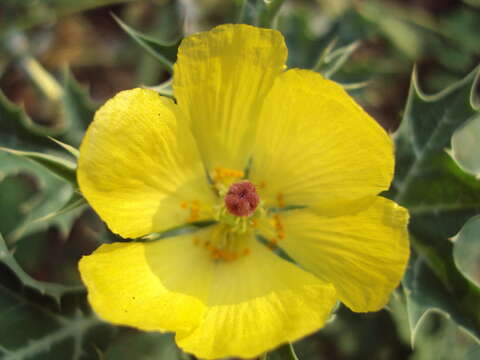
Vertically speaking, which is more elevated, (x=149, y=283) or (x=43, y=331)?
(x=149, y=283)

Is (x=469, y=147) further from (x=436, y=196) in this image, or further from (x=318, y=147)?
(x=318, y=147)

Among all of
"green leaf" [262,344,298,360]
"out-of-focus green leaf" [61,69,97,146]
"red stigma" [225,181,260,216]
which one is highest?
"red stigma" [225,181,260,216]

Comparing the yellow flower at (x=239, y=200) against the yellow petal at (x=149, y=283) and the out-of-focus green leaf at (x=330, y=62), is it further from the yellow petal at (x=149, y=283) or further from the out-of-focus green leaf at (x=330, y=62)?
the out-of-focus green leaf at (x=330, y=62)

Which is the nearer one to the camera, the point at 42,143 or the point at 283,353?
the point at 283,353

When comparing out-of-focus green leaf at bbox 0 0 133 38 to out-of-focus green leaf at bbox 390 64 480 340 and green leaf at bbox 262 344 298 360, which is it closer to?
out-of-focus green leaf at bbox 390 64 480 340

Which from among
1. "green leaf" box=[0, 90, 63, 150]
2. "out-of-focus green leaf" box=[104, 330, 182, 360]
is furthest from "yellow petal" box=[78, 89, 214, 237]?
"green leaf" box=[0, 90, 63, 150]

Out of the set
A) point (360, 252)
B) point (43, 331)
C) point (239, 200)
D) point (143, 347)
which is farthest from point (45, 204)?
point (360, 252)
